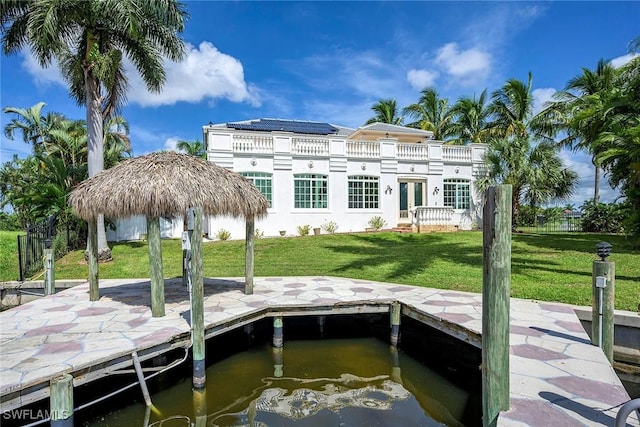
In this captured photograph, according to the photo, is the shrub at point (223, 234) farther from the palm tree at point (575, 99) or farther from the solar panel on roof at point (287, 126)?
the palm tree at point (575, 99)

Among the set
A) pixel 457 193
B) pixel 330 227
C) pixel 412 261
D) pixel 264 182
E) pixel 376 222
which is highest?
pixel 264 182

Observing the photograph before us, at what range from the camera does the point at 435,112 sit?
2991 cm

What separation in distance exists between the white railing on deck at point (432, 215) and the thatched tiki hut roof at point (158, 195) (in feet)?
46.5

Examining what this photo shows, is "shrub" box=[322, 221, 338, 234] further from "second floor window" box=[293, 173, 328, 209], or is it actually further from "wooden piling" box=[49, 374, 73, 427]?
"wooden piling" box=[49, 374, 73, 427]

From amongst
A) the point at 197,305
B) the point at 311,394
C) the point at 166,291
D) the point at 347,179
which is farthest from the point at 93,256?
the point at 347,179

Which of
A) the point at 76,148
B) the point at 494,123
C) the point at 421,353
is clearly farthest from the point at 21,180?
the point at 494,123

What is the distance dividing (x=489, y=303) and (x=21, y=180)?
28.8 m

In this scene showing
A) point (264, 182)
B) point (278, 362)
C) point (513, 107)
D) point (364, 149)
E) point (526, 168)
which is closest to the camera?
point (278, 362)

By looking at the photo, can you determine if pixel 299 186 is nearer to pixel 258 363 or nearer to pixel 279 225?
pixel 279 225

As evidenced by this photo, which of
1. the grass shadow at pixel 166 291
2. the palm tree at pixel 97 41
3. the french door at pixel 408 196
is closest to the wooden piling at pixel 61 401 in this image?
the grass shadow at pixel 166 291

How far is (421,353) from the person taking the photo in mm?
6590

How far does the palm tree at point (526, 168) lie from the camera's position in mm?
18078

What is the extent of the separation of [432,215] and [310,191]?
682 centimetres

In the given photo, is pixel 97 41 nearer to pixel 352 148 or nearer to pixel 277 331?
pixel 277 331
